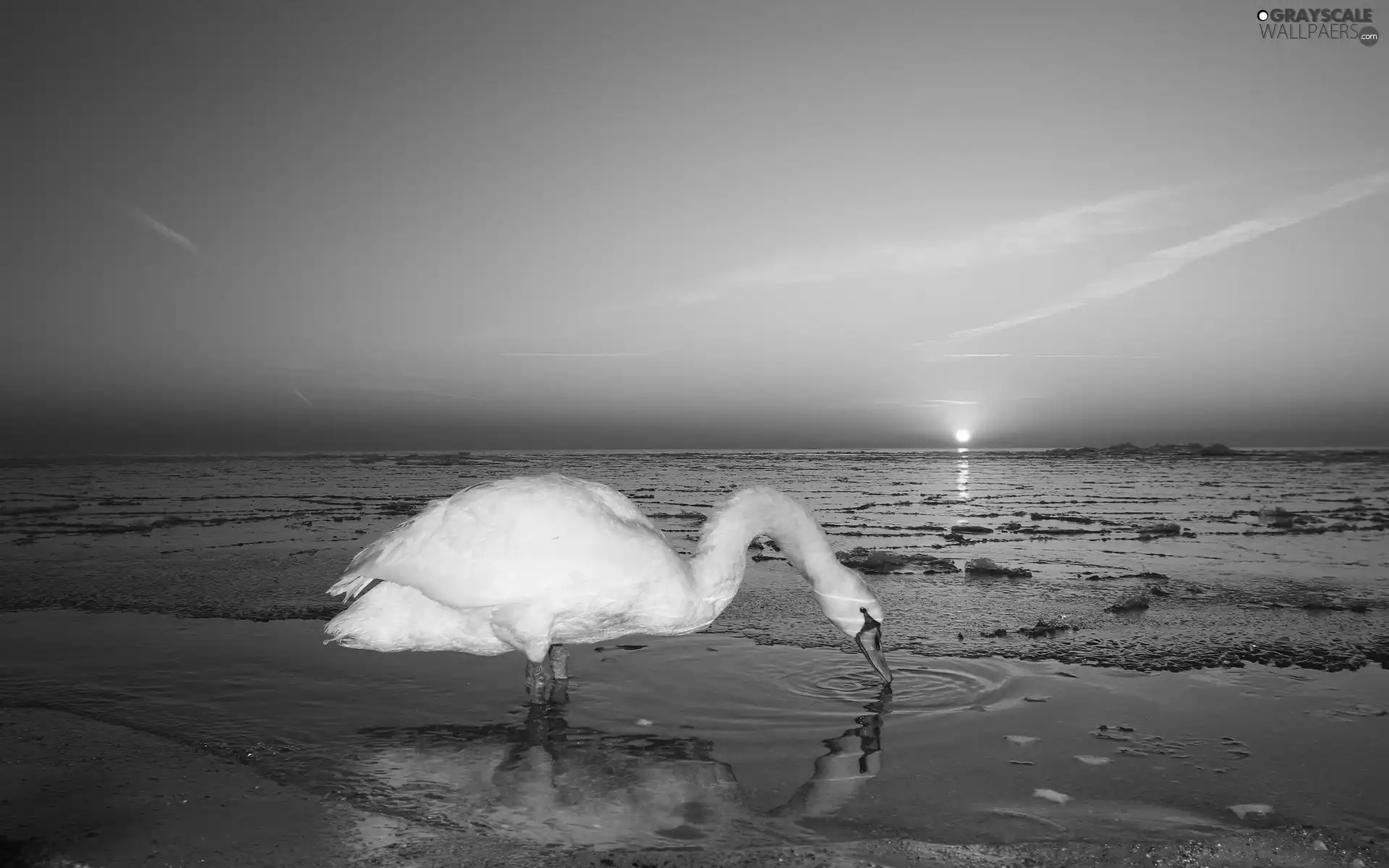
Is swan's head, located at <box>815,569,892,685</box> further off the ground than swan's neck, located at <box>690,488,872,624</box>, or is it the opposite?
swan's neck, located at <box>690,488,872,624</box>

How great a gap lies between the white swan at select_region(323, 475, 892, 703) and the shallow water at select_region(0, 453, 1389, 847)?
47 cm

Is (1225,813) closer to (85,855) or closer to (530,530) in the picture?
(530,530)

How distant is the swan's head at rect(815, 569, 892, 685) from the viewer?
6.11m

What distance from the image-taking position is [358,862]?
11.7ft

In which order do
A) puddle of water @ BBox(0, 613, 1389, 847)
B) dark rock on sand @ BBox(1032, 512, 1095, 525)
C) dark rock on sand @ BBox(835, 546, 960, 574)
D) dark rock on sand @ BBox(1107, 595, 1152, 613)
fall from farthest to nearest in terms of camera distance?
dark rock on sand @ BBox(1032, 512, 1095, 525) < dark rock on sand @ BBox(835, 546, 960, 574) < dark rock on sand @ BBox(1107, 595, 1152, 613) < puddle of water @ BBox(0, 613, 1389, 847)

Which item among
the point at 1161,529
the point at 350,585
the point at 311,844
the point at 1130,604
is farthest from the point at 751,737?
the point at 1161,529

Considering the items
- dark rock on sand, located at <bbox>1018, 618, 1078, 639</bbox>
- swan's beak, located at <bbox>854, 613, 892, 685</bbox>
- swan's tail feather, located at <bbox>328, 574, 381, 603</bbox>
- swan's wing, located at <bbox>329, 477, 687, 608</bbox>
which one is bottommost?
dark rock on sand, located at <bbox>1018, 618, 1078, 639</bbox>

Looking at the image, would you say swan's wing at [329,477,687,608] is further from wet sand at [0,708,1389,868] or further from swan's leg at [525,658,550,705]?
wet sand at [0,708,1389,868]

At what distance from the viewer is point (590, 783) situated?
4.50 metres

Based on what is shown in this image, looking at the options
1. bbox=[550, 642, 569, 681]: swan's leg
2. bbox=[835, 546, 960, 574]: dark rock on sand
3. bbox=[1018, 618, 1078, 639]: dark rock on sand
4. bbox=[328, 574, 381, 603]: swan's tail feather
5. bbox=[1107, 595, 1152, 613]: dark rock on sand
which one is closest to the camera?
bbox=[328, 574, 381, 603]: swan's tail feather

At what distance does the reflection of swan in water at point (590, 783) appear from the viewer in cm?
391

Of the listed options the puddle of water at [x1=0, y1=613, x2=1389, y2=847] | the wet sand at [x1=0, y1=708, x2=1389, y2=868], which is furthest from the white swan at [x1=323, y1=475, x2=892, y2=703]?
the wet sand at [x1=0, y1=708, x2=1389, y2=868]

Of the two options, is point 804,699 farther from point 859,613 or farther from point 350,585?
point 350,585

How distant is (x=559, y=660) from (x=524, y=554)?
117 centimetres
